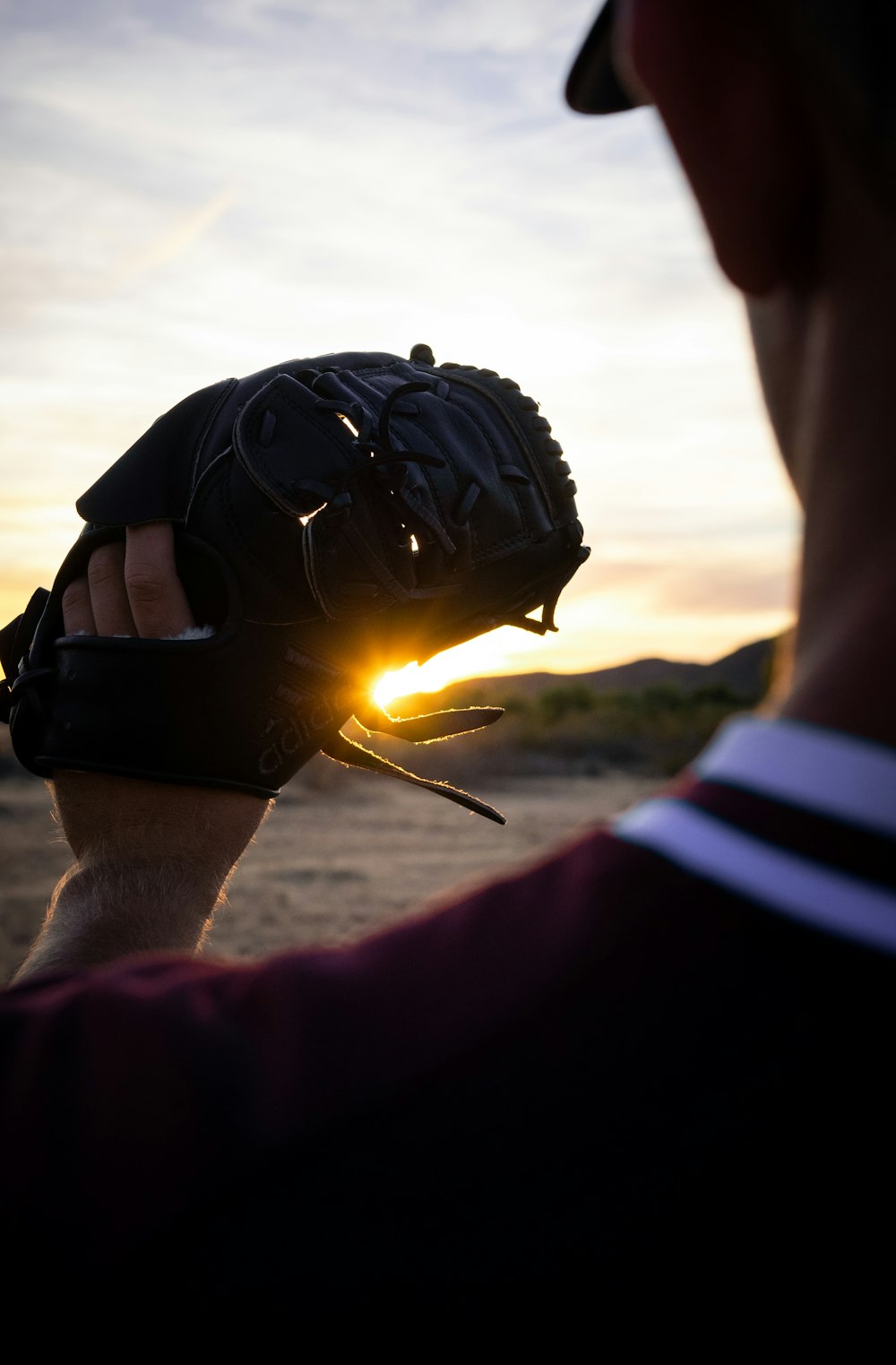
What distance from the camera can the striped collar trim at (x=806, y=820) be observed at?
1.76ft

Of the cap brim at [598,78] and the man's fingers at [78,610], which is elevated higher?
the cap brim at [598,78]

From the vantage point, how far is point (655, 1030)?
0.56 m

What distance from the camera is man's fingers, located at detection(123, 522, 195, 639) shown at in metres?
1.78

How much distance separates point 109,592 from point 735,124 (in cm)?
143

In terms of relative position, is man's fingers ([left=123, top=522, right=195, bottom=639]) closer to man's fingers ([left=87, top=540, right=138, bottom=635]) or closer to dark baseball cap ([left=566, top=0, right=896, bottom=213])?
man's fingers ([left=87, top=540, right=138, bottom=635])

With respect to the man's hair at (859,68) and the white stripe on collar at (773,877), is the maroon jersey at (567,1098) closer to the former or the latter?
the white stripe on collar at (773,877)

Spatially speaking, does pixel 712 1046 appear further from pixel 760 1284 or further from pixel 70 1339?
pixel 70 1339

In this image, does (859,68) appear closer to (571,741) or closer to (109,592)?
(109,592)

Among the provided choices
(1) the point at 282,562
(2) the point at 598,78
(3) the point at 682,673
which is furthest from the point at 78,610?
(3) the point at 682,673

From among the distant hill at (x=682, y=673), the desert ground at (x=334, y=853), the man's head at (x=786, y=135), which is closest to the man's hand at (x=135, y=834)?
the man's head at (x=786, y=135)

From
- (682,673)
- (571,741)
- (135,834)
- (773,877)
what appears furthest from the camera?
(682,673)

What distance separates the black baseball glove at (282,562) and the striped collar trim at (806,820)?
4.23ft

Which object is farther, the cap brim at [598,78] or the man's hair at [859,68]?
the cap brim at [598,78]

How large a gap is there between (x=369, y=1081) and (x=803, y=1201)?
233 mm
